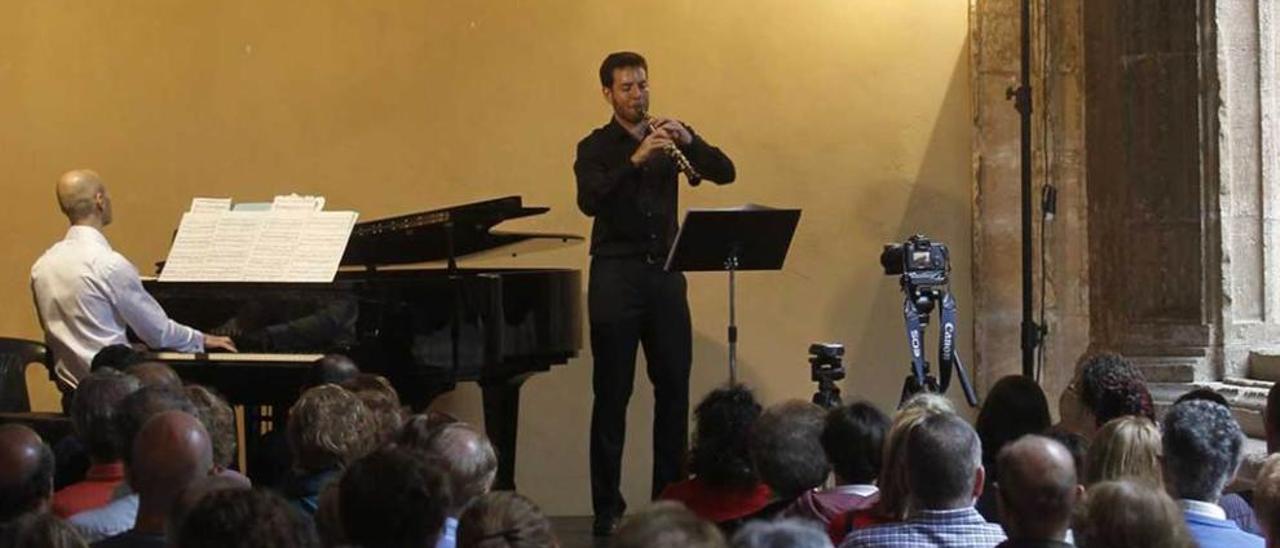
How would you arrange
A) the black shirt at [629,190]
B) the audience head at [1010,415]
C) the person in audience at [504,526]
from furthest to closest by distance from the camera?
1. the black shirt at [629,190]
2. the audience head at [1010,415]
3. the person in audience at [504,526]

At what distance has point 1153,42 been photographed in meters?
6.57

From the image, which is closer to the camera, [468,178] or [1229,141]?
[1229,141]

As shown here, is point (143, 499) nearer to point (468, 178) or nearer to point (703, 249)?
point (703, 249)

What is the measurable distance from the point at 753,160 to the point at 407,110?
1531 mm

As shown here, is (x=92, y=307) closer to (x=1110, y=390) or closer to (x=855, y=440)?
(x=855, y=440)

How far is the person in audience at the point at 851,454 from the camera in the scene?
4.14m

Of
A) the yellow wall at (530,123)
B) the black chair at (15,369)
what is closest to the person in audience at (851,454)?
the black chair at (15,369)

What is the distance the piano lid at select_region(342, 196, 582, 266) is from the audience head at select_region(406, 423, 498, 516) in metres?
3.11

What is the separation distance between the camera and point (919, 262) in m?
7.34

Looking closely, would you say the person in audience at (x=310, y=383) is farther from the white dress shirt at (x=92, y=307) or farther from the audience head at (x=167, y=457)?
the audience head at (x=167, y=457)

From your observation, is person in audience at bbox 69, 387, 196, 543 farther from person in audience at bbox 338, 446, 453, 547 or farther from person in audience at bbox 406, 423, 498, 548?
person in audience at bbox 338, 446, 453, 547

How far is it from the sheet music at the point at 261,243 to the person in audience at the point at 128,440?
2581 millimetres

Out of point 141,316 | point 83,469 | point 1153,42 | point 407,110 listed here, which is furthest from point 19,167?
point 1153,42

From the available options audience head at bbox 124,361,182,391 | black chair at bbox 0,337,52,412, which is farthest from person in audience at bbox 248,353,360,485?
black chair at bbox 0,337,52,412
